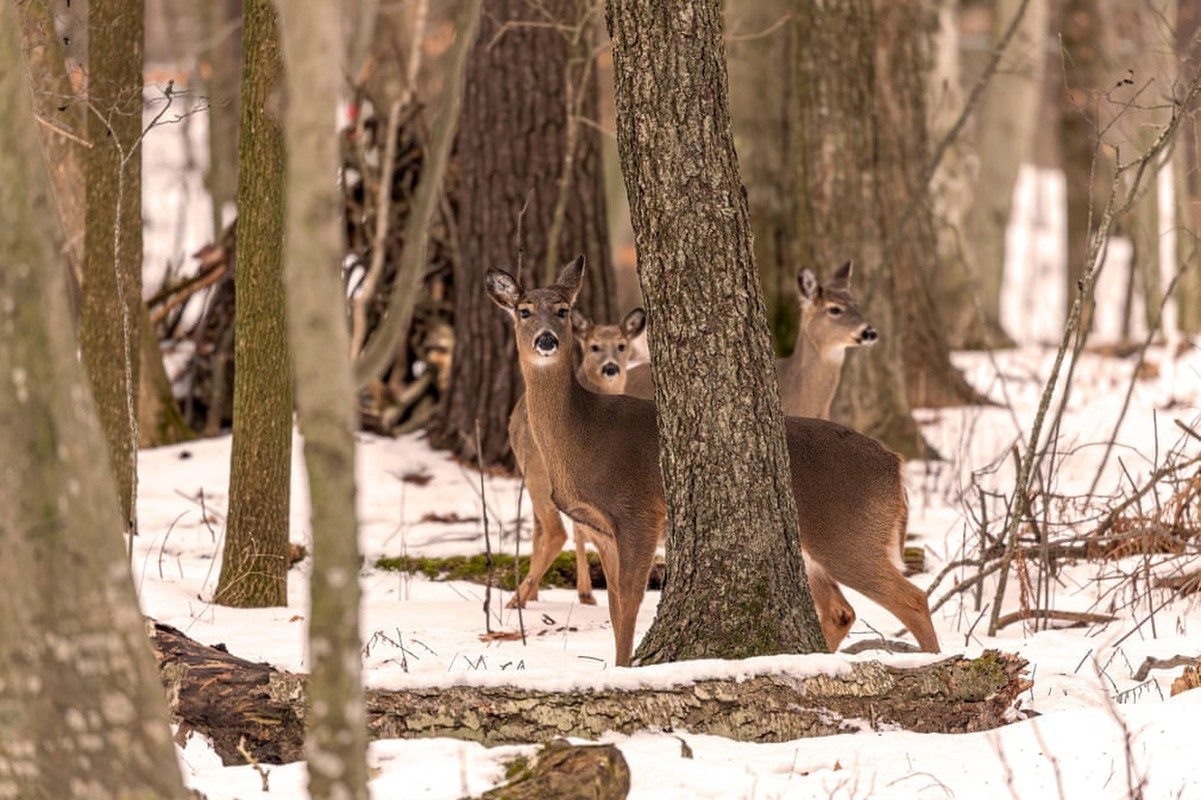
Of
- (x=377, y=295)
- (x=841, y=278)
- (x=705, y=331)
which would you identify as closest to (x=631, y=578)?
(x=705, y=331)

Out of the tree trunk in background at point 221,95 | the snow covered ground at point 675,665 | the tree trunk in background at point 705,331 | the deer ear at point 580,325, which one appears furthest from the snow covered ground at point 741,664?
the tree trunk in background at point 221,95

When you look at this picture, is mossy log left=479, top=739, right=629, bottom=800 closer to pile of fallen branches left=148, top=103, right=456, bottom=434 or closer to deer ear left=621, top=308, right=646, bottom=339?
deer ear left=621, top=308, right=646, bottom=339

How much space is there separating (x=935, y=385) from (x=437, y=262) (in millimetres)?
3749

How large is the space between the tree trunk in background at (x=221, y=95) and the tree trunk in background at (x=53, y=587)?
12.7m

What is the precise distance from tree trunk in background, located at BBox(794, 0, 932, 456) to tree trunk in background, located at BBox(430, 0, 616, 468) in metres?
1.38

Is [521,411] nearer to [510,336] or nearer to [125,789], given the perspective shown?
[510,336]

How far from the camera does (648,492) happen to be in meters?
6.67

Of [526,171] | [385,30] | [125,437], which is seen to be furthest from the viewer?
[385,30]

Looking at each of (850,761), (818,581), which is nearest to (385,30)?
(818,581)

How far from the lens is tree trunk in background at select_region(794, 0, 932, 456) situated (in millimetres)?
11000

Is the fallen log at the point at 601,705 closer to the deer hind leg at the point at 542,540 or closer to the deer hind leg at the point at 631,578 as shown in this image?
the deer hind leg at the point at 631,578

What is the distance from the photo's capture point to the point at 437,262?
11.8 m

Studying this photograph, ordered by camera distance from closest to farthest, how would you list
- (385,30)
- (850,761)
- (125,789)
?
(125,789)
(850,761)
(385,30)

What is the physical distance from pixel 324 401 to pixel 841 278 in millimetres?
7305
